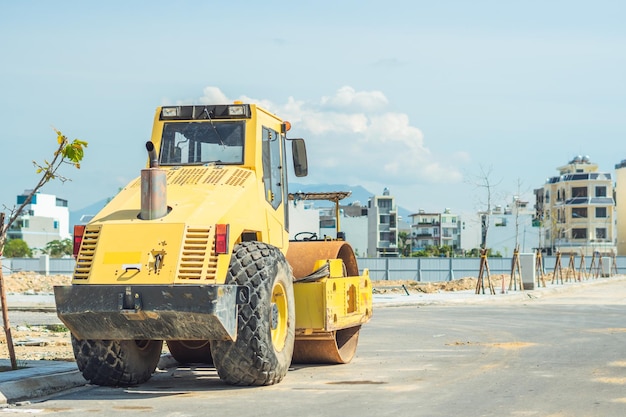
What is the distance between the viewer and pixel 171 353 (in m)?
15.2

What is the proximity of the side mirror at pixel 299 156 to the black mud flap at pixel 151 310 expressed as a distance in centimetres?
332

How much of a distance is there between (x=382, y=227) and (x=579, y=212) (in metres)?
53.4

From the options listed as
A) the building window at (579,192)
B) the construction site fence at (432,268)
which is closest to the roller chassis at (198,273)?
the construction site fence at (432,268)

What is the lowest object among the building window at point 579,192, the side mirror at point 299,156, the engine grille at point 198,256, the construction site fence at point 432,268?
the construction site fence at point 432,268

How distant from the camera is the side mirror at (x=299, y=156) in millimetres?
14555

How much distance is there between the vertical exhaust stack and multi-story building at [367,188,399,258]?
167 m

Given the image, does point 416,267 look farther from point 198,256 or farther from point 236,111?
point 198,256

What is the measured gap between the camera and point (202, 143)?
13.8m

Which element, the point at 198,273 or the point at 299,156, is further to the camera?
the point at 299,156

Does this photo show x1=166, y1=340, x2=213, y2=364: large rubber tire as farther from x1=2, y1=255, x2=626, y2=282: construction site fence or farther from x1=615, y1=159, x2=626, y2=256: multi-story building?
x1=615, y1=159, x2=626, y2=256: multi-story building

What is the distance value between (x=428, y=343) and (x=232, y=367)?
8.01 m

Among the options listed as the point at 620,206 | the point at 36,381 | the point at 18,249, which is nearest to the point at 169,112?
the point at 36,381

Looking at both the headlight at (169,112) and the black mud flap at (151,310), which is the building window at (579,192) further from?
the black mud flap at (151,310)

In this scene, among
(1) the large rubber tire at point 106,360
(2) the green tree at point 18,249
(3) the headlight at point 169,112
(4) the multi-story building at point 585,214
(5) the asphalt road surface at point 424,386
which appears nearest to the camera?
(5) the asphalt road surface at point 424,386
